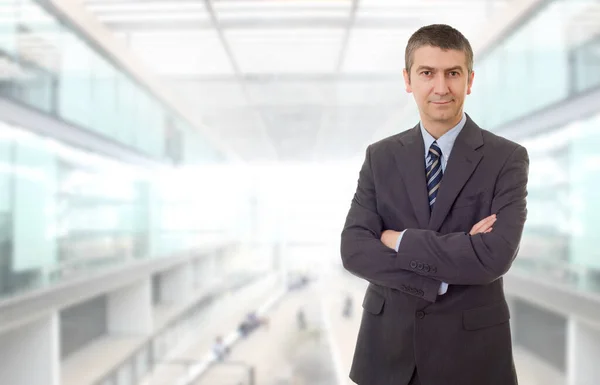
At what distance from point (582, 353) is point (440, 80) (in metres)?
3.36

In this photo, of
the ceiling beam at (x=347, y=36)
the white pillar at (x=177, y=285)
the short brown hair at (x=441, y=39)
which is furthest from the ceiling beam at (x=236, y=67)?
the short brown hair at (x=441, y=39)

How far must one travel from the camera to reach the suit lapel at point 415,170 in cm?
127

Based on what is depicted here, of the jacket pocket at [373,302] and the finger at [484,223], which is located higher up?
the finger at [484,223]

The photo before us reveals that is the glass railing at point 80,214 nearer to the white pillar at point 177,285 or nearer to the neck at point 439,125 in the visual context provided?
the white pillar at point 177,285

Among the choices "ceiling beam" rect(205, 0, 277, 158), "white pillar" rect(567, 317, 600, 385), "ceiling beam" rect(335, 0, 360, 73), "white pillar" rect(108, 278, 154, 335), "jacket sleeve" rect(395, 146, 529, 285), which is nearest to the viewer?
"jacket sleeve" rect(395, 146, 529, 285)

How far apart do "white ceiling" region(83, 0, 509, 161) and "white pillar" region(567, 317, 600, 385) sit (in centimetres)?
194

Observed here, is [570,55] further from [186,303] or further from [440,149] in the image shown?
[186,303]

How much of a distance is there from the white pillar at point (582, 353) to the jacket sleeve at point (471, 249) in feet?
9.24

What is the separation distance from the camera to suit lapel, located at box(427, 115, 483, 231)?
1.24 m

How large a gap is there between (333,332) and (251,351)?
2.66 ft

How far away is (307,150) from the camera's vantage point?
5.25m

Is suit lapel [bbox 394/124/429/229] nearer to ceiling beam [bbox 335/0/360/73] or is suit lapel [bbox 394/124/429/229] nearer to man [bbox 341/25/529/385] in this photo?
man [bbox 341/25/529/385]

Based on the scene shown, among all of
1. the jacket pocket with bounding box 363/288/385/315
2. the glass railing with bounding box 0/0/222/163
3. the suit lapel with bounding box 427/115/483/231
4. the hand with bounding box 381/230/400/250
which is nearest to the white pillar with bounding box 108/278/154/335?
the glass railing with bounding box 0/0/222/163

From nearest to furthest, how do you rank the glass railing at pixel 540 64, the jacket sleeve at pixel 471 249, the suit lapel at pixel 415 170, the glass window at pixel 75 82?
the jacket sleeve at pixel 471 249 < the suit lapel at pixel 415 170 < the glass railing at pixel 540 64 < the glass window at pixel 75 82
